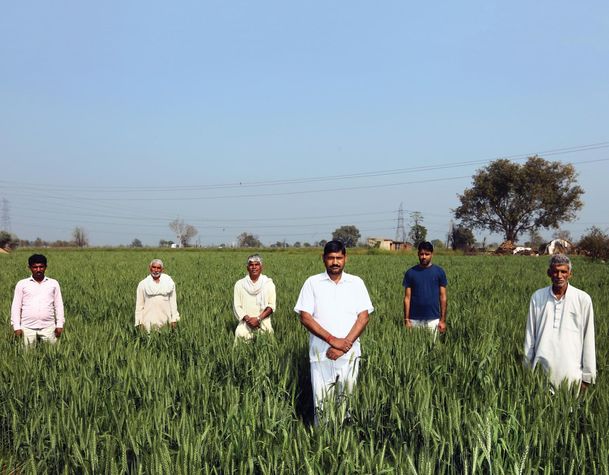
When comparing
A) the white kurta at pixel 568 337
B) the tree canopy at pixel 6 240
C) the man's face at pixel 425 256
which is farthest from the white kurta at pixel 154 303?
the tree canopy at pixel 6 240

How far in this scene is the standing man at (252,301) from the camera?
238 inches

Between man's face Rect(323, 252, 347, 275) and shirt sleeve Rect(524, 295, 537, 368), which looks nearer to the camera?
man's face Rect(323, 252, 347, 275)

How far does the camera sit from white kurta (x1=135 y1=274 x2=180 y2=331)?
6582 millimetres

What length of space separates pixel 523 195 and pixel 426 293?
185 feet

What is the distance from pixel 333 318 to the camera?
3779mm

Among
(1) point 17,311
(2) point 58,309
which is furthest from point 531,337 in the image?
(1) point 17,311

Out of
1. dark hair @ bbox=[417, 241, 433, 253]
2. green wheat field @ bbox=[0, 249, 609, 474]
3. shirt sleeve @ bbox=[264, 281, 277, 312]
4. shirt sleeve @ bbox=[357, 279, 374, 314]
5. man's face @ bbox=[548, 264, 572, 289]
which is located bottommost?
green wheat field @ bbox=[0, 249, 609, 474]

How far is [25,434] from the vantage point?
3270 mm

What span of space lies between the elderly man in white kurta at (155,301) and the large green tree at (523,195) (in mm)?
55593

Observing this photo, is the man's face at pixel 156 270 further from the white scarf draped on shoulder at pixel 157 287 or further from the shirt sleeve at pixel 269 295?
the shirt sleeve at pixel 269 295

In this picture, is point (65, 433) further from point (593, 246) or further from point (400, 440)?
point (593, 246)

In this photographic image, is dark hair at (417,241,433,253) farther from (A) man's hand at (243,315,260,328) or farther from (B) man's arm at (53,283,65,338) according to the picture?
(B) man's arm at (53,283,65,338)

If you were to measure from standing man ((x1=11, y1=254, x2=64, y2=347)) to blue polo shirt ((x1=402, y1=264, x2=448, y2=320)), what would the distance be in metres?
4.14

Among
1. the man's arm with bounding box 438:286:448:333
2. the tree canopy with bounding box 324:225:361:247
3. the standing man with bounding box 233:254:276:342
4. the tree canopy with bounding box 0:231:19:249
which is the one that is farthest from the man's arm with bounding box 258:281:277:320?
the tree canopy with bounding box 324:225:361:247
